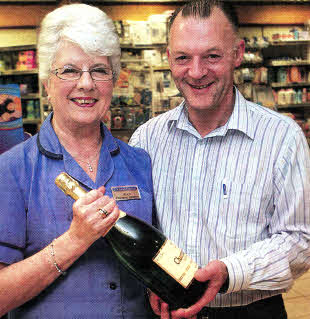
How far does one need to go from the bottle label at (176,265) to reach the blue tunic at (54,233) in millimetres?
188

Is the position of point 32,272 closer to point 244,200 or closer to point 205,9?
point 244,200

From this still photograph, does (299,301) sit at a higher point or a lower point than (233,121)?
lower

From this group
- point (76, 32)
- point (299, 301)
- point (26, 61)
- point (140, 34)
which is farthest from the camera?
point (140, 34)

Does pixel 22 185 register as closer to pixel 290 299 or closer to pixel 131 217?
pixel 131 217

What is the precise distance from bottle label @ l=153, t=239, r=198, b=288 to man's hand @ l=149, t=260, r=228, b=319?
3 centimetres

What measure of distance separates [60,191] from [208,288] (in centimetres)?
53

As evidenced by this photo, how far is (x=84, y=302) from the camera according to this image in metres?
1.19

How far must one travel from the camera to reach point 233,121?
1423mm

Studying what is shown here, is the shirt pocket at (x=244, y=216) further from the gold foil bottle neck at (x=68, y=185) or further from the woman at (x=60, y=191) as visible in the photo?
the gold foil bottle neck at (x=68, y=185)

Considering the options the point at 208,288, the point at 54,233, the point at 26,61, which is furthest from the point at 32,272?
the point at 26,61

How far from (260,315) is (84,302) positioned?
641mm

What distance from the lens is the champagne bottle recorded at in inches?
43.8

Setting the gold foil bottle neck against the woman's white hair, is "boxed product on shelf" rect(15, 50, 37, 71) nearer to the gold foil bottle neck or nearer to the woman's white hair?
the woman's white hair

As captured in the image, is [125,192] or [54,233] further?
[125,192]
